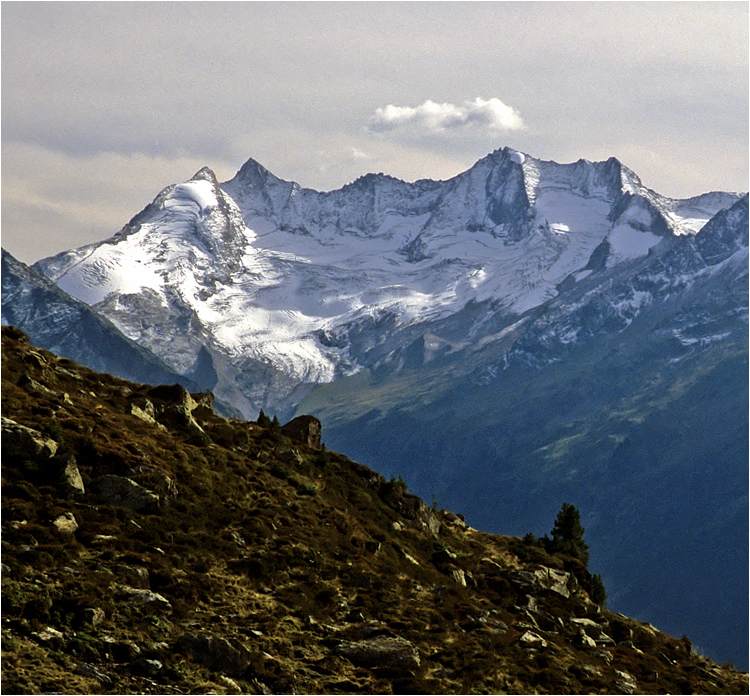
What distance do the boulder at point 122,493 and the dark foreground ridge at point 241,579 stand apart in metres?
0.10

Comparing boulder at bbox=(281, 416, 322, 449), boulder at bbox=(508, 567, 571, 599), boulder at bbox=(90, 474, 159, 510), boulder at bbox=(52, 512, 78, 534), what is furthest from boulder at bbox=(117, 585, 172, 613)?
boulder at bbox=(281, 416, 322, 449)

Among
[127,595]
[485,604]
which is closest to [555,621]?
[485,604]

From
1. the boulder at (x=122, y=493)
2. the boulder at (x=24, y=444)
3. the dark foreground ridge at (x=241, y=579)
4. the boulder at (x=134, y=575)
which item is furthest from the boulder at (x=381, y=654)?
the boulder at (x=24, y=444)

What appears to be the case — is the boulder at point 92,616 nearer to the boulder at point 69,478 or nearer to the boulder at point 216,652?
the boulder at point 216,652

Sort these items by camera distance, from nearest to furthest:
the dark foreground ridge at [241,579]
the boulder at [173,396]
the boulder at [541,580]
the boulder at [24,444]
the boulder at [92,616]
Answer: the boulder at [92,616], the dark foreground ridge at [241,579], the boulder at [24,444], the boulder at [541,580], the boulder at [173,396]

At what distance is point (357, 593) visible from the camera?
188 feet

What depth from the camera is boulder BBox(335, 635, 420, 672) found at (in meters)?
49.2

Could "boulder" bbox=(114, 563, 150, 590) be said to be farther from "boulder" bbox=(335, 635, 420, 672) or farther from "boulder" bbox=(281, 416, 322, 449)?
"boulder" bbox=(281, 416, 322, 449)

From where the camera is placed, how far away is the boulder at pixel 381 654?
1939 inches

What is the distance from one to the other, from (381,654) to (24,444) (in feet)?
70.3

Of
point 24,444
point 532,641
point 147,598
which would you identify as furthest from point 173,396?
point 532,641

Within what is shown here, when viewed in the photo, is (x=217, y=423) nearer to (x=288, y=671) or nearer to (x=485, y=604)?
(x=485, y=604)

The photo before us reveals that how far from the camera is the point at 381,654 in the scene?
49781 millimetres

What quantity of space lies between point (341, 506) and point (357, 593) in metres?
15.4
